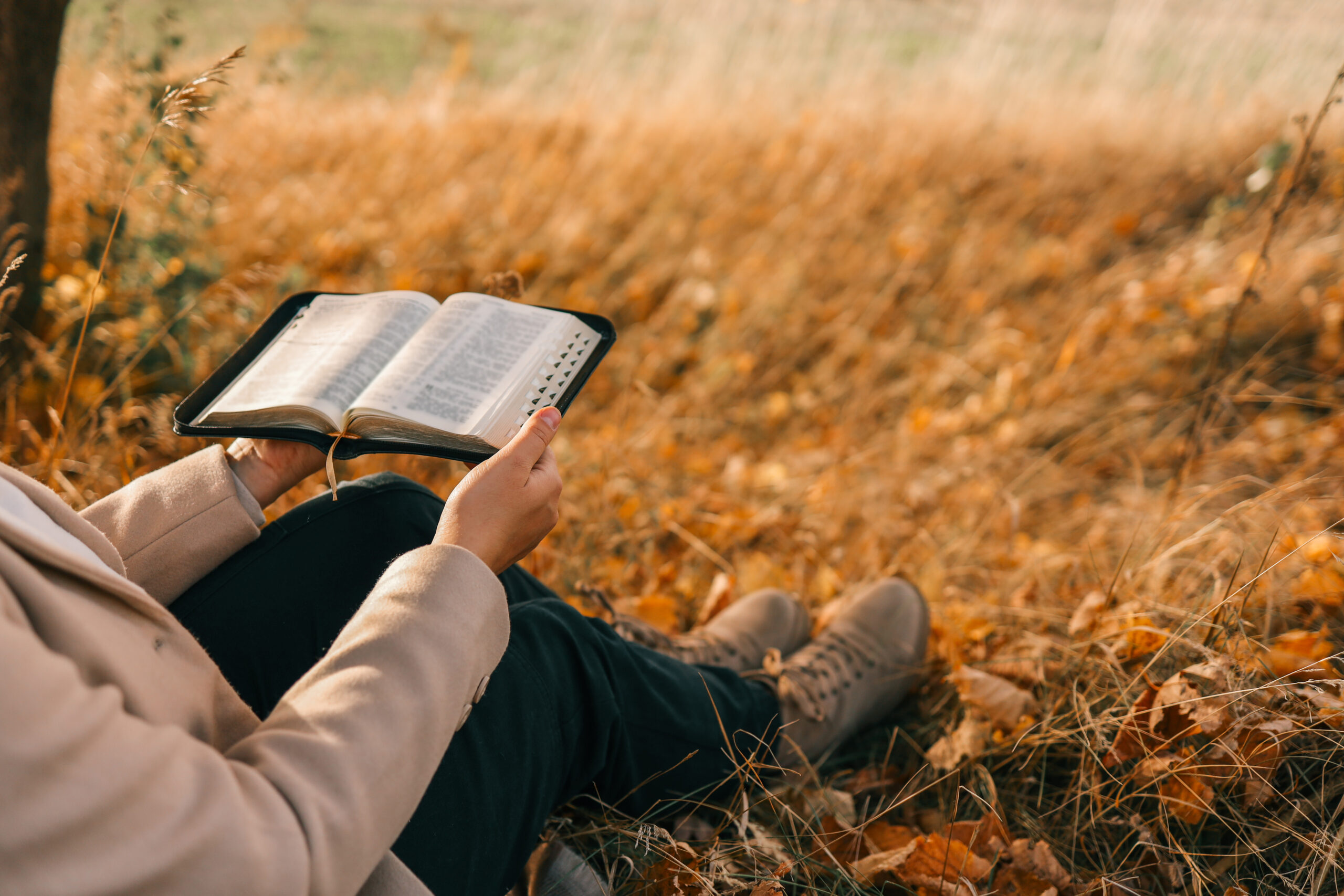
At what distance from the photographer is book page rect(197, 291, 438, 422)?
1107 millimetres

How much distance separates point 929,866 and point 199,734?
1021 millimetres

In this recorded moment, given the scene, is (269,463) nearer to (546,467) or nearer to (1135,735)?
(546,467)

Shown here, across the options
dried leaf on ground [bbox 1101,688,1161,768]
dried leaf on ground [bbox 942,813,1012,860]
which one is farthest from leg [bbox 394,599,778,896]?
dried leaf on ground [bbox 1101,688,1161,768]

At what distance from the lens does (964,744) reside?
1410 millimetres

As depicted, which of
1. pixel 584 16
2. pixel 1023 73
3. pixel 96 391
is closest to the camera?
pixel 96 391

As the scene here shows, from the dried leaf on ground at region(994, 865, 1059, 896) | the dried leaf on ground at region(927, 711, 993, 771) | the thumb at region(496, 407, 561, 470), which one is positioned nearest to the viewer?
the thumb at region(496, 407, 561, 470)

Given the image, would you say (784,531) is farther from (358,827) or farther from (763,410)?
(358,827)

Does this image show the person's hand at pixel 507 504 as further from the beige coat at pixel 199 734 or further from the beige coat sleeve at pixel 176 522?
the beige coat sleeve at pixel 176 522

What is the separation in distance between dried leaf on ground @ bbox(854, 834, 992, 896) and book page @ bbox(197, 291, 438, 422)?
1037 mm

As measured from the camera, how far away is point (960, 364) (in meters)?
2.90

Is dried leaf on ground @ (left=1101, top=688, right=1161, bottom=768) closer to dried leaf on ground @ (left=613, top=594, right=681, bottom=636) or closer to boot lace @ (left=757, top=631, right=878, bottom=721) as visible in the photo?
boot lace @ (left=757, top=631, right=878, bottom=721)

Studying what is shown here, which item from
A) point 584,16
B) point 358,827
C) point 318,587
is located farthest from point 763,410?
point 584,16

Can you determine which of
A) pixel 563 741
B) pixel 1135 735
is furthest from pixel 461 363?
pixel 1135 735

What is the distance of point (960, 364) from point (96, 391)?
2.69 meters
